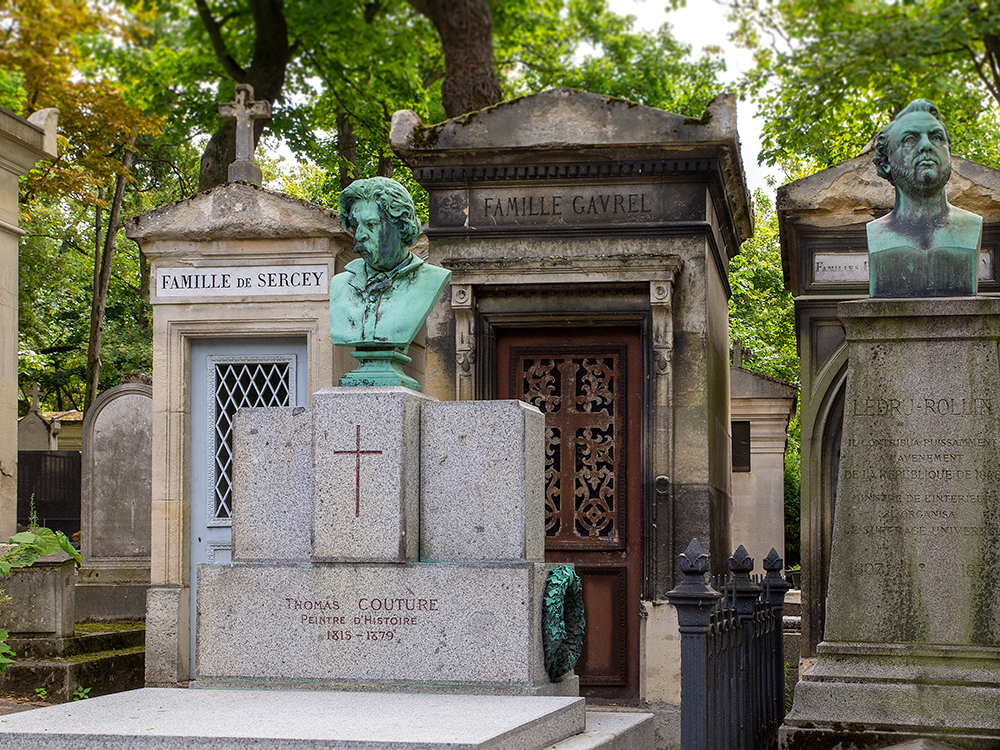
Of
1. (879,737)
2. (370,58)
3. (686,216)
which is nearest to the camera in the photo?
(879,737)

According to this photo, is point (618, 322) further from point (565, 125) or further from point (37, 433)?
point (37, 433)

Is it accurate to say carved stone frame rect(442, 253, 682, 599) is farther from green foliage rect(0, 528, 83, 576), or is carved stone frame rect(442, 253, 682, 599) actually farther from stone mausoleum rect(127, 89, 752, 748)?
green foliage rect(0, 528, 83, 576)

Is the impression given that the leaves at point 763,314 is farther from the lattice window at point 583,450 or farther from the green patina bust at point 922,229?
the green patina bust at point 922,229

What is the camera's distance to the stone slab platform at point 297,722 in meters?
4.56

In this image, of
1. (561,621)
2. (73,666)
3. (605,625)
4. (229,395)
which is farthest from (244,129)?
(561,621)

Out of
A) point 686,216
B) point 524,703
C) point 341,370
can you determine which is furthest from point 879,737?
point 341,370

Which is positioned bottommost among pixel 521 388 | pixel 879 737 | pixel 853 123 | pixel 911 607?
pixel 879 737

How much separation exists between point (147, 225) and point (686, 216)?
4.16 meters

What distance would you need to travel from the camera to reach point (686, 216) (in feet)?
31.0

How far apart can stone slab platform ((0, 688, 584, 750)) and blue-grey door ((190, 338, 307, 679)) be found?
4.38m

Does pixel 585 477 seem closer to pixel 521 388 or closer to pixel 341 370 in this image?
pixel 521 388

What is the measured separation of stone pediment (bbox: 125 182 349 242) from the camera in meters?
9.97

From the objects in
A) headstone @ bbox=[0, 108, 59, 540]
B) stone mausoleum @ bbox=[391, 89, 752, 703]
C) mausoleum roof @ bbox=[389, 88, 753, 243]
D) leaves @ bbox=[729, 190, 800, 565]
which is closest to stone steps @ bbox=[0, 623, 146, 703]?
headstone @ bbox=[0, 108, 59, 540]

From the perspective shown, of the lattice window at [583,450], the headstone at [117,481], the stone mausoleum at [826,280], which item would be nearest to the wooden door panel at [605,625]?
the lattice window at [583,450]
